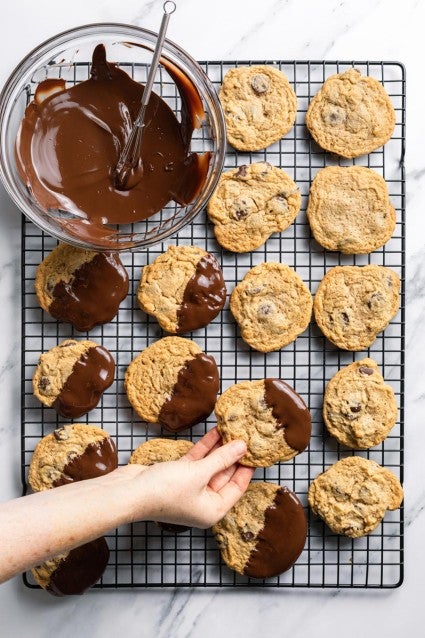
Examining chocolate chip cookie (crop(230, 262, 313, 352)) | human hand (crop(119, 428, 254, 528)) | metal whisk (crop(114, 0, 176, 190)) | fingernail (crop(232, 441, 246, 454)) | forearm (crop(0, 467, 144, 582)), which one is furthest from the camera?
chocolate chip cookie (crop(230, 262, 313, 352))

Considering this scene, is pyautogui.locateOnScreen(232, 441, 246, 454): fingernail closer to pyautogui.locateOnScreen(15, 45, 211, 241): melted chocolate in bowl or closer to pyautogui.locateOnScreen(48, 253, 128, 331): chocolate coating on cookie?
pyautogui.locateOnScreen(48, 253, 128, 331): chocolate coating on cookie

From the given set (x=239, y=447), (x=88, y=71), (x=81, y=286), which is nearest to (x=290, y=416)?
(x=239, y=447)

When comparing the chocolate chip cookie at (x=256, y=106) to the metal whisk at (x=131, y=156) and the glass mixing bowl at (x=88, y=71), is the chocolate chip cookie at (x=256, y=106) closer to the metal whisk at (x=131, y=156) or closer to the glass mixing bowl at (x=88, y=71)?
the glass mixing bowl at (x=88, y=71)

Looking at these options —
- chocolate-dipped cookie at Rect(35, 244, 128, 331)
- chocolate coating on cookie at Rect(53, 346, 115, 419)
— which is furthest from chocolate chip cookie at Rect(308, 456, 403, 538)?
chocolate-dipped cookie at Rect(35, 244, 128, 331)

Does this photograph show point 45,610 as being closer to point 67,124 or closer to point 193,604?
point 193,604

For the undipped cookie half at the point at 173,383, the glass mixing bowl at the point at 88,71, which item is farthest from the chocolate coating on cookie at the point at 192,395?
the glass mixing bowl at the point at 88,71

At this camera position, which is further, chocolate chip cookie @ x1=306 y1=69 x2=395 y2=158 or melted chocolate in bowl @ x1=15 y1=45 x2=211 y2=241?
chocolate chip cookie @ x1=306 y1=69 x2=395 y2=158
